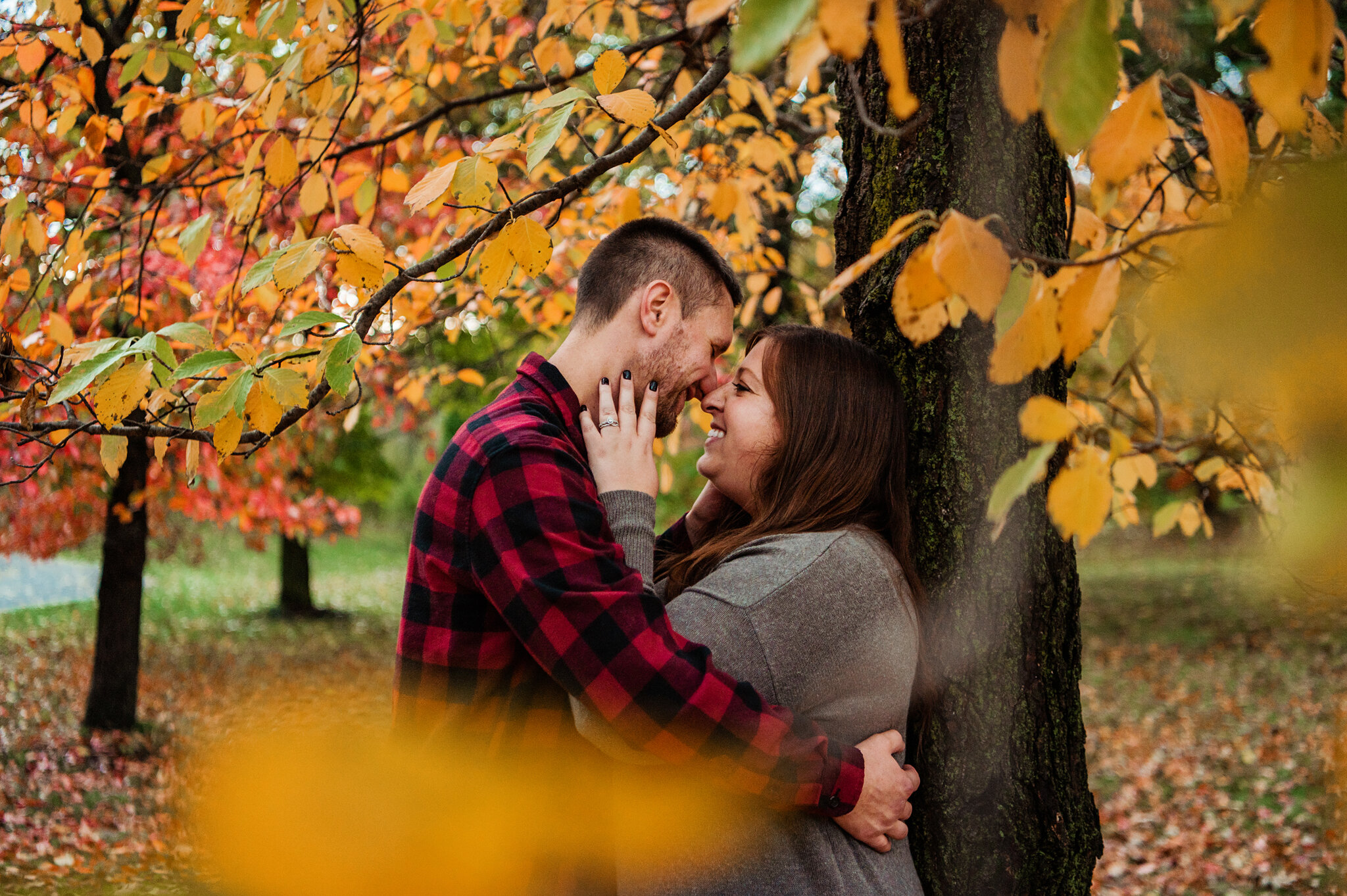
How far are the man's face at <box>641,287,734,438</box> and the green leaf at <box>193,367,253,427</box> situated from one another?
93 cm

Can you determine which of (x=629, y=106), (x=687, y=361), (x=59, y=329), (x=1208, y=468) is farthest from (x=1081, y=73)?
(x=1208, y=468)

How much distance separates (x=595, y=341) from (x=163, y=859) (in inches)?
194

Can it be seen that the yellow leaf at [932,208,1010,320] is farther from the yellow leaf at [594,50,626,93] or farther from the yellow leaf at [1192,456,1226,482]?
the yellow leaf at [1192,456,1226,482]

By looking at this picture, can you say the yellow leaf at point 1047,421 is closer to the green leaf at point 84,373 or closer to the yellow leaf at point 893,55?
the yellow leaf at point 893,55

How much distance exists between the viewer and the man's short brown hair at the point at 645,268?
2289 mm

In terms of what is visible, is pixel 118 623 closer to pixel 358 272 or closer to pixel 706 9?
pixel 358 272

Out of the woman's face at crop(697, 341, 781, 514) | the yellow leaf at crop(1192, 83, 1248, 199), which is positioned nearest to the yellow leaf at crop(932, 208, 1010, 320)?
the yellow leaf at crop(1192, 83, 1248, 199)

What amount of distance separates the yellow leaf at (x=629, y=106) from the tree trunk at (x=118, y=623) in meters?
6.74

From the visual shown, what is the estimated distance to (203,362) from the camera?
164 centimetres

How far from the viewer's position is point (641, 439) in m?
2.06

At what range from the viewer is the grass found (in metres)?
5.31

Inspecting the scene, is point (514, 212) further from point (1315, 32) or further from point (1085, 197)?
point (1085, 197)

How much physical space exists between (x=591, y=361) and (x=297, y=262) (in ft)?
2.34

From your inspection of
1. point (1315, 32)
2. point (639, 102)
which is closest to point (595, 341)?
point (639, 102)
